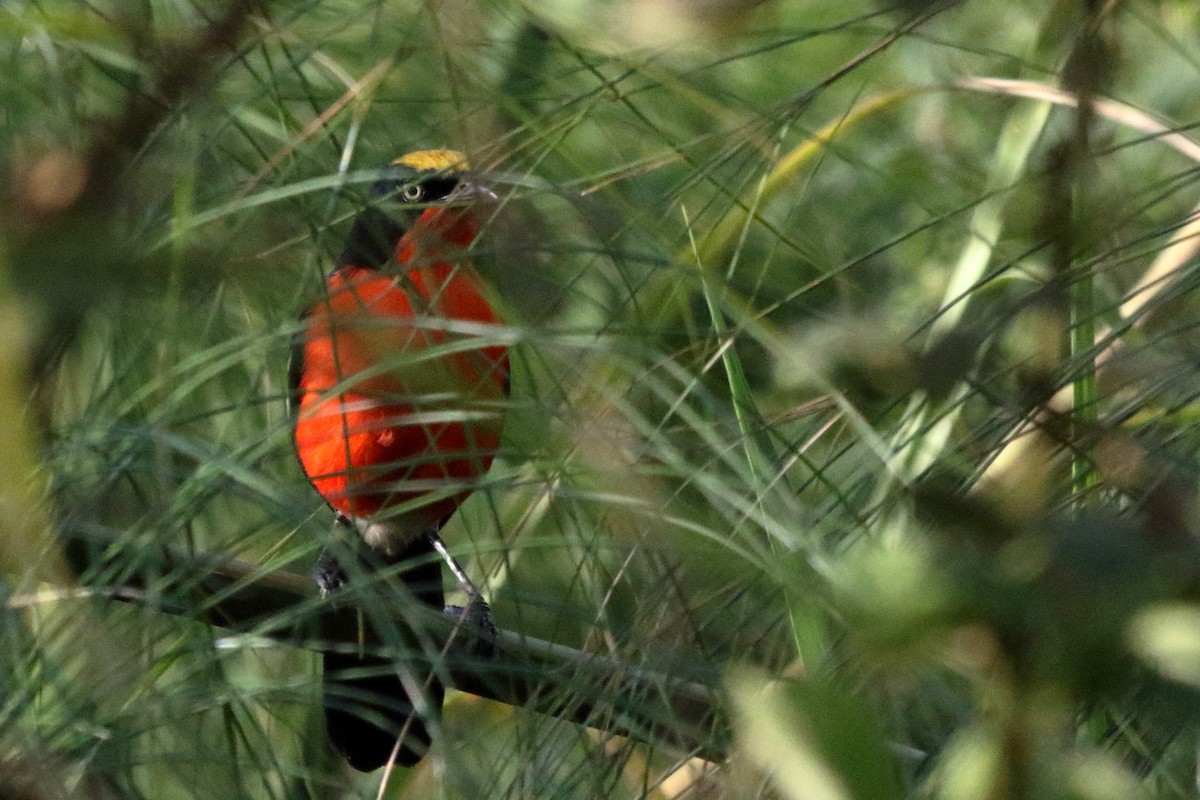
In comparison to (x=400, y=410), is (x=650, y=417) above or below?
above

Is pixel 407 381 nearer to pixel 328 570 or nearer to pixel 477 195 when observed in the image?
pixel 477 195

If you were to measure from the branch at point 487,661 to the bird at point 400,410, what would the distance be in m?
0.07

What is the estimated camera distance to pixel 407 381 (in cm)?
162

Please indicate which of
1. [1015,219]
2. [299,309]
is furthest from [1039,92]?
[299,309]

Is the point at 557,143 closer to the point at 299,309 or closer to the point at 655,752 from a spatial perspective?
the point at 299,309

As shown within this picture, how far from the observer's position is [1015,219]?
1.56m

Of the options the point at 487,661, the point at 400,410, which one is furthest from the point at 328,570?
the point at 487,661

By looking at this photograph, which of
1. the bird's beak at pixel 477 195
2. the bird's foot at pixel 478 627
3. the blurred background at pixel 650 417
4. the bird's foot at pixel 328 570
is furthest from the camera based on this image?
the bird's foot at pixel 328 570

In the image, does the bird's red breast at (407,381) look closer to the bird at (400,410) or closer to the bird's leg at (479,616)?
the bird at (400,410)

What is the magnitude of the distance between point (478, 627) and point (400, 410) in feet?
2.30

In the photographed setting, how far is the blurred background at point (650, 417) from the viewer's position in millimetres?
558

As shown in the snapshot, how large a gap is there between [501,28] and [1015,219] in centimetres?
147

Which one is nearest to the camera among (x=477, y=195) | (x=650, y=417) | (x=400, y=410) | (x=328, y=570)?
(x=477, y=195)

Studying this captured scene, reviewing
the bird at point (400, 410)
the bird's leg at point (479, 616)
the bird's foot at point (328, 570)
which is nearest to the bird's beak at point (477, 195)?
the bird at point (400, 410)
